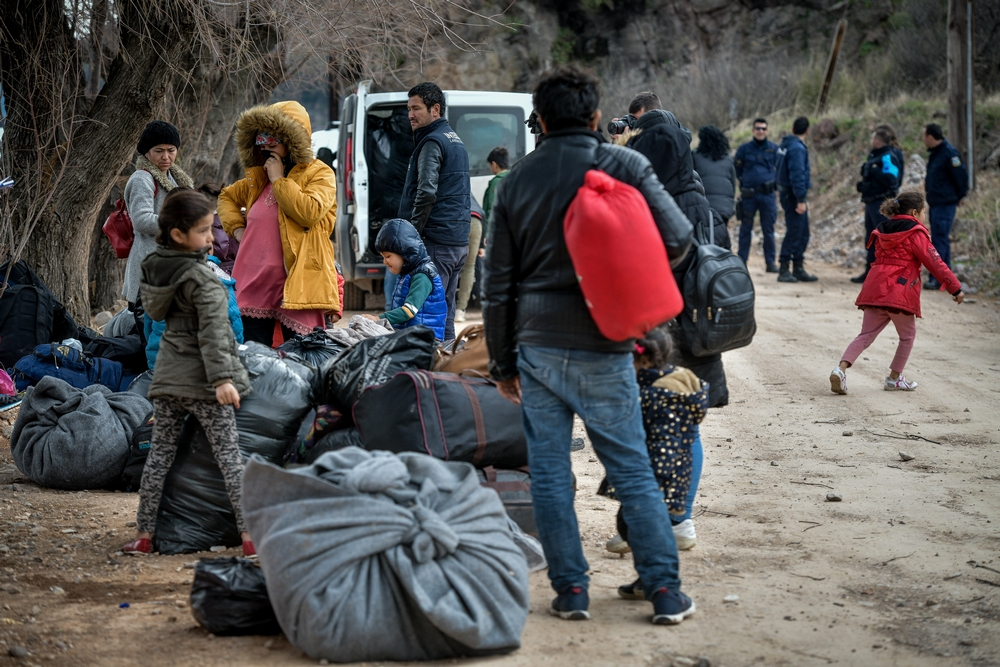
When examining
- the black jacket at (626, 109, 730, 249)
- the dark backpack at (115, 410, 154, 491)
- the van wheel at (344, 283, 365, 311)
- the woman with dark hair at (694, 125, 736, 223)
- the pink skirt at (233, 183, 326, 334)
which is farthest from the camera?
the van wheel at (344, 283, 365, 311)

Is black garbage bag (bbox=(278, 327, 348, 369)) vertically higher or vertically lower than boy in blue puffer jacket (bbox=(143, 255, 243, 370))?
lower

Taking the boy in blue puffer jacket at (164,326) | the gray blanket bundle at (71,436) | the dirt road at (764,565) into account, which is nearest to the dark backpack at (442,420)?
the dirt road at (764,565)

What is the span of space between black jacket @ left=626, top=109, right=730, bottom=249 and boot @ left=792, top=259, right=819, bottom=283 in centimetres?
949

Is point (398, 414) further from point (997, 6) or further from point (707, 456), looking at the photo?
point (997, 6)

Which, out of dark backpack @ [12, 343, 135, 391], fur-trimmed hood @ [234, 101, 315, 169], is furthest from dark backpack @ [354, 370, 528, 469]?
dark backpack @ [12, 343, 135, 391]

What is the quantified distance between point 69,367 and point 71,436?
1.12 m

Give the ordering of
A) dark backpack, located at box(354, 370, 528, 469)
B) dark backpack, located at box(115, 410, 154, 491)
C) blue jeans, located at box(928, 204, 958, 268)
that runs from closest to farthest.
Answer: dark backpack, located at box(354, 370, 528, 469) → dark backpack, located at box(115, 410, 154, 491) → blue jeans, located at box(928, 204, 958, 268)

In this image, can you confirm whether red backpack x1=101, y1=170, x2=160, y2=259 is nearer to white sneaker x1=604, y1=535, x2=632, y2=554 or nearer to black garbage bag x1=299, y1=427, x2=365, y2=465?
black garbage bag x1=299, y1=427, x2=365, y2=465

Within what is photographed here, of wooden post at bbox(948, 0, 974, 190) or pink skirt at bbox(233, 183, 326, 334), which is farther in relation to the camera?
wooden post at bbox(948, 0, 974, 190)

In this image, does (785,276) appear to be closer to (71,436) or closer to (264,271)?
(264,271)

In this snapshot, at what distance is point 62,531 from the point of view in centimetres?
436

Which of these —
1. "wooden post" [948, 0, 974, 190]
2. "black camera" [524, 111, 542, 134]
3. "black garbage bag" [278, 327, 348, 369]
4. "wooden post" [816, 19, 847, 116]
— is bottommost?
"black garbage bag" [278, 327, 348, 369]

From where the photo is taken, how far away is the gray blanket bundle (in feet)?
16.3

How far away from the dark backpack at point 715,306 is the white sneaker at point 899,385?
12.6 feet
